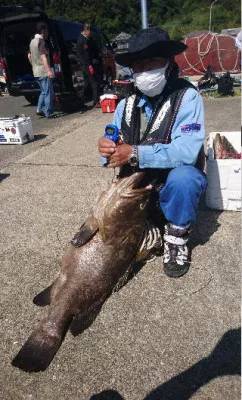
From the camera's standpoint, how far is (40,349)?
6.79 feet

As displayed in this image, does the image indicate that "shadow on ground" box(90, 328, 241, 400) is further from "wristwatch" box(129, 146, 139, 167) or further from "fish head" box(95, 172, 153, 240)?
"wristwatch" box(129, 146, 139, 167)

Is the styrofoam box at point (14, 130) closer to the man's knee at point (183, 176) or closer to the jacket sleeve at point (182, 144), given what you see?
the jacket sleeve at point (182, 144)

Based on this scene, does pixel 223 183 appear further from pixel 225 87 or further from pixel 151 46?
pixel 225 87

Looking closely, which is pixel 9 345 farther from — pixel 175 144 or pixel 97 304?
pixel 175 144

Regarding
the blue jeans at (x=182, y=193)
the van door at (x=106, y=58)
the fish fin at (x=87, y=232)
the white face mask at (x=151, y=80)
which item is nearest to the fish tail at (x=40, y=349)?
the fish fin at (x=87, y=232)

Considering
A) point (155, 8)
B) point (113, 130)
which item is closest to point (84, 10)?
point (155, 8)

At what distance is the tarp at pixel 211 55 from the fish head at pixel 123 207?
15429mm

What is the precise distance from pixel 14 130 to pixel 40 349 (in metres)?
5.52

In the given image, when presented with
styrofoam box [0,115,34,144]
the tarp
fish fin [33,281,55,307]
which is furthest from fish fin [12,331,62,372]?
the tarp

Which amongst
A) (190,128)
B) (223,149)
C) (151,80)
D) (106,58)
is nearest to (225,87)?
(106,58)

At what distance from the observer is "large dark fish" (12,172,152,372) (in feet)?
7.25

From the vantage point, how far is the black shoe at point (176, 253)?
277 centimetres

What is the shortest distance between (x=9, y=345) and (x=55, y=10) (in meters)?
76.8

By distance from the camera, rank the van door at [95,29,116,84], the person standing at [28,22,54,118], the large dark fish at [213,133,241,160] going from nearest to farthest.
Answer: the large dark fish at [213,133,241,160]
the person standing at [28,22,54,118]
the van door at [95,29,116,84]
